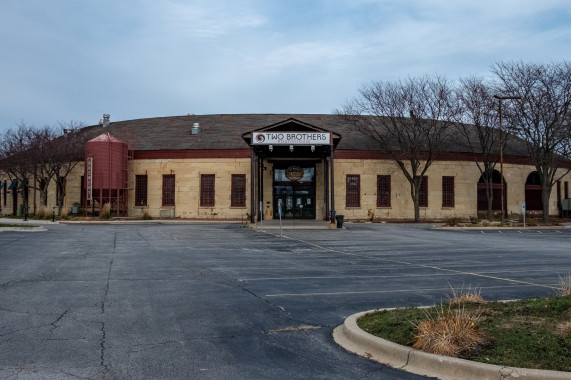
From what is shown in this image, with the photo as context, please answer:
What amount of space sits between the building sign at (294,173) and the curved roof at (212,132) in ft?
12.6

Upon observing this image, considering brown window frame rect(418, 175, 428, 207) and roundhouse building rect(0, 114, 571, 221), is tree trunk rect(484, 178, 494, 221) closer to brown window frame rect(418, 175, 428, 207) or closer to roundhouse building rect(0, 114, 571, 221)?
roundhouse building rect(0, 114, 571, 221)

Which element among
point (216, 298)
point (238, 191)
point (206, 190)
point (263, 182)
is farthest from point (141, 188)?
point (216, 298)

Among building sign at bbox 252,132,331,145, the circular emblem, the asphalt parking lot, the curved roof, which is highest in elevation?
the curved roof

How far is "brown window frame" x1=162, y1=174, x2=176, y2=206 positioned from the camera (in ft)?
134

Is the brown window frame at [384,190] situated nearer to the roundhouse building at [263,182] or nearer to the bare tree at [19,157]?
the roundhouse building at [263,182]

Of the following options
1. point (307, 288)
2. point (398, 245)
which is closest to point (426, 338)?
point (307, 288)

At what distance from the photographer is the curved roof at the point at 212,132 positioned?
137 ft

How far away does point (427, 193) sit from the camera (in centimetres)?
4100

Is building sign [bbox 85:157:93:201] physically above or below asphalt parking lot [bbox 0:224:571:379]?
above

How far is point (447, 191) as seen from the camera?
41500mm

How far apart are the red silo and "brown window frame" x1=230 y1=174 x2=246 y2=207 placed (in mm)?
9088

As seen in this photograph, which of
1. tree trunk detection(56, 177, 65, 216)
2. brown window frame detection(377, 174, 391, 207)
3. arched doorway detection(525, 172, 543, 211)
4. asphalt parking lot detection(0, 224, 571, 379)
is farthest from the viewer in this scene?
arched doorway detection(525, 172, 543, 211)

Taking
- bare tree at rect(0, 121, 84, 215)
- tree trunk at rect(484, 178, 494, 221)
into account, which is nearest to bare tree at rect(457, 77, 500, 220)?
tree trunk at rect(484, 178, 494, 221)

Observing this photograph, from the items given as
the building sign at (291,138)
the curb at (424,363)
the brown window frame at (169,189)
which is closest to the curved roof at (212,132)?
the brown window frame at (169,189)
